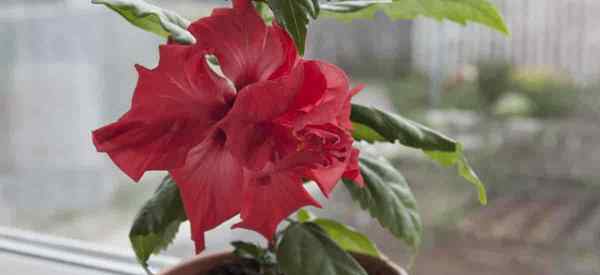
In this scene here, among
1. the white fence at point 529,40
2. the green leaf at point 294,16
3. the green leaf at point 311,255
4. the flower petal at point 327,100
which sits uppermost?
the green leaf at point 294,16

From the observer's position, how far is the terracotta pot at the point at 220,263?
66 cm

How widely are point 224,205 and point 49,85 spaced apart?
1.00 m

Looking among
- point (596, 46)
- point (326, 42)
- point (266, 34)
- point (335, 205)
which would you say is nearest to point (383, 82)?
point (326, 42)

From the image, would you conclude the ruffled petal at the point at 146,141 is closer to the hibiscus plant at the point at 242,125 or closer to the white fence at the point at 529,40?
the hibiscus plant at the point at 242,125

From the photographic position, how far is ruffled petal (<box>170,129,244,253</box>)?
500 mm

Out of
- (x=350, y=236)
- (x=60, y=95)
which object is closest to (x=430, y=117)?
(x=350, y=236)

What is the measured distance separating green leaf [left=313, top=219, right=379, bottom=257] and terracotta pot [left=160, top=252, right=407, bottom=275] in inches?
1.3

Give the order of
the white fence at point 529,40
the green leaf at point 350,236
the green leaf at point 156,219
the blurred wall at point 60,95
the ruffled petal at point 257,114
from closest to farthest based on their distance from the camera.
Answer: the ruffled petal at point 257,114
the green leaf at point 156,219
the green leaf at point 350,236
the white fence at point 529,40
the blurred wall at point 60,95

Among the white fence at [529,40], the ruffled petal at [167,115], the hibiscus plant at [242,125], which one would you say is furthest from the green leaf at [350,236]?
the white fence at [529,40]

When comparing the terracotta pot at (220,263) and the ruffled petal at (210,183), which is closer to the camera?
the ruffled petal at (210,183)

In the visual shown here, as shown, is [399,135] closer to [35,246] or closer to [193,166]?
[193,166]

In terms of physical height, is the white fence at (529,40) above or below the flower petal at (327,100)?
below

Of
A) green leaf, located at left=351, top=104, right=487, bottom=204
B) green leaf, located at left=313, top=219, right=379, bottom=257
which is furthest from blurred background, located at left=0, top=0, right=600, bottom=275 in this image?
green leaf, located at left=351, top=104, right=487, bottom=204

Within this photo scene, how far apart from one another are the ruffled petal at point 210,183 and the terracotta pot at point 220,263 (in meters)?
0.19
